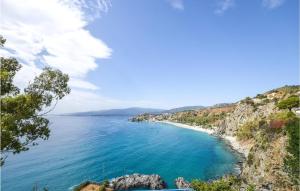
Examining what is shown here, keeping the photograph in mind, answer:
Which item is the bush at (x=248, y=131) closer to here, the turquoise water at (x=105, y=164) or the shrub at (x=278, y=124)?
the turquoise water at (x=105, y=164)

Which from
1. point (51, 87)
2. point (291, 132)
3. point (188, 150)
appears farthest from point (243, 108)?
point (51, 87)

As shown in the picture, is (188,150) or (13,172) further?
(188,150)

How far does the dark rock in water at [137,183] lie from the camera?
54281 mm

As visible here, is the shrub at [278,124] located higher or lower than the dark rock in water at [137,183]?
higher

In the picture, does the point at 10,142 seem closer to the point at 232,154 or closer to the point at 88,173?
the point at 88,173

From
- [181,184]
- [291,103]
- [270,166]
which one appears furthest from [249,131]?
[270,166]

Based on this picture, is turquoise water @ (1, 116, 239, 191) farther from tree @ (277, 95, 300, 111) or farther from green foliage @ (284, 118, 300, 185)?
green foliage @ (284, 118, 300, 185)

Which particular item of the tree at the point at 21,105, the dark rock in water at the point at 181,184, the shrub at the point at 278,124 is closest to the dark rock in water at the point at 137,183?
the dark rock in water at the point at 181,184

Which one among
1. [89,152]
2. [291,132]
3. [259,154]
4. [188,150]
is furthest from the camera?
[188,150]

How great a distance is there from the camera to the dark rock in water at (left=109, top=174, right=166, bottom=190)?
178ft

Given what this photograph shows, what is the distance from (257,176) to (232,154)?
40216mm

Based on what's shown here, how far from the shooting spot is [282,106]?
69.8 metres

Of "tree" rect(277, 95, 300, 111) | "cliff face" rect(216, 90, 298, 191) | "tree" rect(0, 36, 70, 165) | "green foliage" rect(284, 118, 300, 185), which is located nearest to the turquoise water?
"cliff face" rect(216, 90, 298, 191)

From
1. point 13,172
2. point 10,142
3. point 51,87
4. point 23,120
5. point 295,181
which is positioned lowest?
point 13,172
